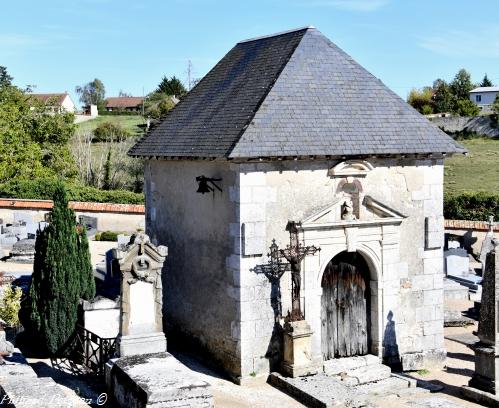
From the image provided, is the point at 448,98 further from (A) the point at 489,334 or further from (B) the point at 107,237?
(A) the point at 489,334

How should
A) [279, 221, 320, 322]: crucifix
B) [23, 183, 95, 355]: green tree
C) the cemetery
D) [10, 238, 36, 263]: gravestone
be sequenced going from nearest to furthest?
the cemetery < [279, 221, 320, 322]: crucifix < [23, 183, 95, 355]: green tree < [10, 238, 36, 263]: gravestone

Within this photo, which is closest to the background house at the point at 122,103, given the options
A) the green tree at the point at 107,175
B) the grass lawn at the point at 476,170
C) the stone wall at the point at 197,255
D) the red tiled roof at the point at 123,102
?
the red tiled roof at the point at 123,102

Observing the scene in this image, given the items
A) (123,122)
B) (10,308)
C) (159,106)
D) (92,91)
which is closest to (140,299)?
(10,308)

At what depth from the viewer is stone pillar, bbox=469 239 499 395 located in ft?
40.1

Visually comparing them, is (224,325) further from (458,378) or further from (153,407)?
(458,378)

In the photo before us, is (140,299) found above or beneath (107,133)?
beneath

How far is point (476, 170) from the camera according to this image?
46625 mm

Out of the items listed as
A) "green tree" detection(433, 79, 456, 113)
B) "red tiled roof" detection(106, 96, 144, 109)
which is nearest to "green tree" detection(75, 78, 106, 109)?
"red tiled roof" detection(106, 96, 144, 109)

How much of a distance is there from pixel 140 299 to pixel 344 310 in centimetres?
415

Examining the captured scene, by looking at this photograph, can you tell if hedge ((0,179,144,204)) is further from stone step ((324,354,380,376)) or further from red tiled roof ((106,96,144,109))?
red tiled roof ((106,96,144,109))

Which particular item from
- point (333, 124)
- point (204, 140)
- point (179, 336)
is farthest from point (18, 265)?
point (333, 124)

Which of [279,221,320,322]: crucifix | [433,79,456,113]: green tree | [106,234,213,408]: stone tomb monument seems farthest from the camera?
[433,79,456,113]: green tree

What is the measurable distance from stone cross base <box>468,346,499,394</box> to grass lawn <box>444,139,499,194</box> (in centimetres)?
2646

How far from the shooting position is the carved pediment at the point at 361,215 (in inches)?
515
